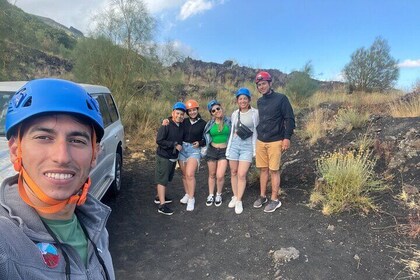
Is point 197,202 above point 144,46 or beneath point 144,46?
beneath

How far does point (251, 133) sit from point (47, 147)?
168 inches

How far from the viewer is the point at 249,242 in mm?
4543

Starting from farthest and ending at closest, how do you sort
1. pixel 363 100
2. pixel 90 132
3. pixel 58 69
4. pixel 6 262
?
pixel 58 69 → pixel 363 100 → pixel 90 132 → pixel 6 262

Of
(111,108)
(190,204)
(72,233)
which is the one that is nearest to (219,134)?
(190,204)

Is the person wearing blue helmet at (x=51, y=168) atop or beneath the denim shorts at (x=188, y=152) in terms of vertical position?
atop

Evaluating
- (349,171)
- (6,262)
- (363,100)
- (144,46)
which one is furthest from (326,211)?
(363,100)

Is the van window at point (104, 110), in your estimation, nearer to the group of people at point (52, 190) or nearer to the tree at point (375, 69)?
the group of people at point (52, 190)

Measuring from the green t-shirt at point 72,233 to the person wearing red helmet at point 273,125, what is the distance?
4100 mm

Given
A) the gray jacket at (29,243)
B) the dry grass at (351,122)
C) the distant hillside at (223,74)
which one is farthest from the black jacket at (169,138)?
the distant hillside at (223,74)

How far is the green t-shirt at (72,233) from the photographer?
49.9 inches

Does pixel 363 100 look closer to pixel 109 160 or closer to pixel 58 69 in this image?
pixel 109 160

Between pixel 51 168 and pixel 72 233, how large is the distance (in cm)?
29

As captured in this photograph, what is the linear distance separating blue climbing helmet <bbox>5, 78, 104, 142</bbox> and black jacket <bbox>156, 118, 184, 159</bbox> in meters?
3.99

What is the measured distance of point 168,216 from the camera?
5492 millimetres
